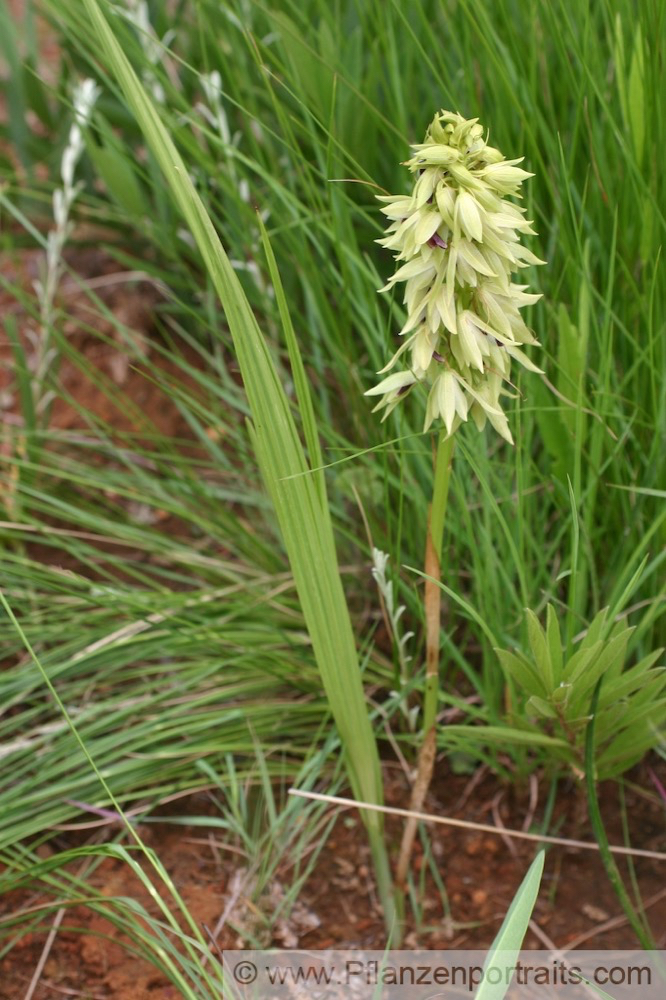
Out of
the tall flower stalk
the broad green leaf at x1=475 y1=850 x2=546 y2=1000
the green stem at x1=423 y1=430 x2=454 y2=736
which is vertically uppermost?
the tall flower stalk

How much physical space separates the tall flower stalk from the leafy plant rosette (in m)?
0.21

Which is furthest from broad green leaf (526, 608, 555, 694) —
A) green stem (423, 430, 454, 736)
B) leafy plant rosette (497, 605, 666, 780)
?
green stem (423, 430, 454, 736)

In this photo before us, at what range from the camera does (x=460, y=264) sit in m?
0.75

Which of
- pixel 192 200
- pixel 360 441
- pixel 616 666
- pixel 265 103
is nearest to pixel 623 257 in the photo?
pixel 360 441

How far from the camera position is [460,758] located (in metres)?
1.28

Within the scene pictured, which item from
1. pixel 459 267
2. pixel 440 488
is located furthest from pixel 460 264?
pixel 440 488

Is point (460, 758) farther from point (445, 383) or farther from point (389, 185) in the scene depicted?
point (389, 185)

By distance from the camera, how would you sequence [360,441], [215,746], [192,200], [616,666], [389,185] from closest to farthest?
[192,200], [616,666], [215,746], [360,441], [389,185]

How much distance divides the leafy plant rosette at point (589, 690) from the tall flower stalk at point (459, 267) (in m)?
0.21

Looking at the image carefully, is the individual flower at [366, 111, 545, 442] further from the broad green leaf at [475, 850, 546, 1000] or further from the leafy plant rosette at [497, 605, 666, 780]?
the broad green leaf at [475, 850, 546, 1000]

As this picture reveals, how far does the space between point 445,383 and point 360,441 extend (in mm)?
549

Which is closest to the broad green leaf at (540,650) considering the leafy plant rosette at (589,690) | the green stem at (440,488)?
the leafy plant rosette at (589,690)

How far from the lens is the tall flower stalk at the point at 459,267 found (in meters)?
0.73

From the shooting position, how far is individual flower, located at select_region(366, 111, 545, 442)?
733 millimetres
